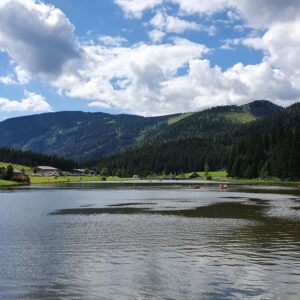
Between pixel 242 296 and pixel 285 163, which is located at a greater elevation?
pixel 285 163

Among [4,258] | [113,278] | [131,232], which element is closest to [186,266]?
[113,278]

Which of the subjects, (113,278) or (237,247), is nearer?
(113,278)

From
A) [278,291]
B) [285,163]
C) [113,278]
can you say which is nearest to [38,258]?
[113,278]

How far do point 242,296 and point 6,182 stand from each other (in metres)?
169

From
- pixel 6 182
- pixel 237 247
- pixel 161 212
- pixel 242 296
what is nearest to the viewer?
pixel 242 296

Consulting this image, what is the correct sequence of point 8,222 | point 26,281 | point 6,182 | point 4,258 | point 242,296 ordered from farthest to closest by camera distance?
1. point 6,182
2. point 8,222
3. point 4,258
4. point 26,281
5. point 242,296

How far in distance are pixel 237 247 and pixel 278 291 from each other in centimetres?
1285

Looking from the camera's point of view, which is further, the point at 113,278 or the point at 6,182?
the point at 6,182

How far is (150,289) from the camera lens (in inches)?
903

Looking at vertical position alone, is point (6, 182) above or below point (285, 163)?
below

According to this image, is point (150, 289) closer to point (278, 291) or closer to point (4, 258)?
point (278, 291)

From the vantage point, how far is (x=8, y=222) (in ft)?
173

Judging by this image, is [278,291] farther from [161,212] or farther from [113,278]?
[161,212]

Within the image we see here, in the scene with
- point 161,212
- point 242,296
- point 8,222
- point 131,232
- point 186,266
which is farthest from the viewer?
point 161,212
